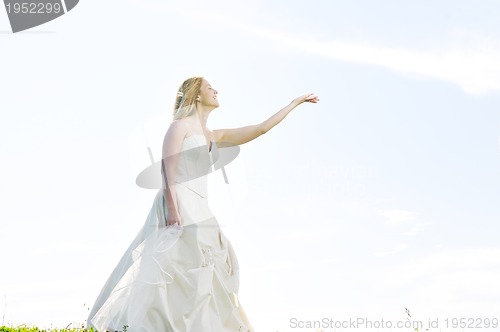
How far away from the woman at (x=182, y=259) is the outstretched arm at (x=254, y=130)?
1.33 ft

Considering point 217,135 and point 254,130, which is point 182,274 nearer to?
point 217,135

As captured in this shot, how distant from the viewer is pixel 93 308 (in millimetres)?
8289

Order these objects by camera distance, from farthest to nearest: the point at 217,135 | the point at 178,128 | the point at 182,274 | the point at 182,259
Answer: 1. the point at 217,135
2. the point at 178,128
3. the point at 182,259
4. the point at 182,274

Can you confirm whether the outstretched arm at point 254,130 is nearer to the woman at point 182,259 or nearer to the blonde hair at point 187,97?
the woman at point 182,259

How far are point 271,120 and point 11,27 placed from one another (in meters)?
3.95

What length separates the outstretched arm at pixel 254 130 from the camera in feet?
30.8

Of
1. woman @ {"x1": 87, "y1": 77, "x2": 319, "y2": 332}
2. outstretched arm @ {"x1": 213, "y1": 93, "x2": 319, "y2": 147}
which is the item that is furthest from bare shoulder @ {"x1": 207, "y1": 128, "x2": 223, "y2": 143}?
woman @ {"x1": 87, "y1": 77, "x2": 319, "y2": 332}

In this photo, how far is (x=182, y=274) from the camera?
7898mm

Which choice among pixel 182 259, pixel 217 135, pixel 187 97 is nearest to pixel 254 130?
pixel 217 135

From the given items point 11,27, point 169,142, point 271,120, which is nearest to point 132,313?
point 169,142

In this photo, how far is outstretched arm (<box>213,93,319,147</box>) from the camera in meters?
9.40

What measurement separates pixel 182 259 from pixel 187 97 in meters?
2.27

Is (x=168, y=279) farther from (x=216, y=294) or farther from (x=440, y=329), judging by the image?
(x=440, y=329)

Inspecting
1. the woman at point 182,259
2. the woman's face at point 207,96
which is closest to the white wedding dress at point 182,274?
the woman at point 182,259
